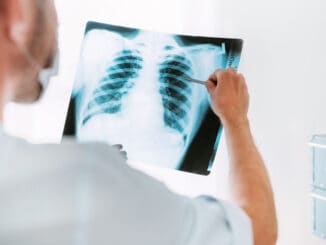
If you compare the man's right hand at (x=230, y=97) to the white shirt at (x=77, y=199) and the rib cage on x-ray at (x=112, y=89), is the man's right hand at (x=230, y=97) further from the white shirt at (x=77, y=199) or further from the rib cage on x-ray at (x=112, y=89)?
the white shirt at (x=77, y=199)

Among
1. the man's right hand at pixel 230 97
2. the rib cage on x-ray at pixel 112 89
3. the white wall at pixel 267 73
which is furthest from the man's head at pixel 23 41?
the white wall at pixel 267 73

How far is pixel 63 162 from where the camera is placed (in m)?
0.47

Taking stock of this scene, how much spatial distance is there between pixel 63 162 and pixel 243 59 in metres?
0.77

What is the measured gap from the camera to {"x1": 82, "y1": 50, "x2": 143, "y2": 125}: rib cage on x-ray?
41.7 inches

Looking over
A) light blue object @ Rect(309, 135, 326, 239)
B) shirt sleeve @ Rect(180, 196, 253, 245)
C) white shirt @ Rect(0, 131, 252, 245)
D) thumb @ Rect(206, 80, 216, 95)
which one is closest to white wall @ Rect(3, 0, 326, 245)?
light blue object @ Rect(309, 135, 326, 239)

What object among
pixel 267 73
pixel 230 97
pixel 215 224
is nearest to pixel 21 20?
pixel 215 224

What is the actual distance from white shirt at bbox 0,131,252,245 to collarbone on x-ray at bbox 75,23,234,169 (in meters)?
0.54

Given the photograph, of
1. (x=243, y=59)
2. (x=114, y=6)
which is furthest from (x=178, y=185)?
(x=114, y=6)

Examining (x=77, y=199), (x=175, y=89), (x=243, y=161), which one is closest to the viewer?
(x=77, y=199)

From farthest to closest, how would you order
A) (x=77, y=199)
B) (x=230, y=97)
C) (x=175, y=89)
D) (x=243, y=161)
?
(x=175, y=89), (x=230, y=97), (x=243, y=161), (x=77, y=199)

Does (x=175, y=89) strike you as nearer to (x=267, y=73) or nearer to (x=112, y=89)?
(x=112, y=89)

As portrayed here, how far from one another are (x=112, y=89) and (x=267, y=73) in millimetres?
353

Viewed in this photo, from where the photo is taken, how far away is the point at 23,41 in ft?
1.76

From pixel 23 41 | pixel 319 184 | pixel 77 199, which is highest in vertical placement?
pixel 23 41
